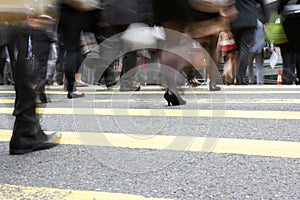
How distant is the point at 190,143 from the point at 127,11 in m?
1.36

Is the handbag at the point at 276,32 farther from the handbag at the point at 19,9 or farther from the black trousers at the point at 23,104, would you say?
the black trousers at the point at 23,104

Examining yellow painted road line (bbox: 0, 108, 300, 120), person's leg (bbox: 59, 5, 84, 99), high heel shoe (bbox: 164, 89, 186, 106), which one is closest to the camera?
person's leg (bbox: 59, 5, 84, 99)

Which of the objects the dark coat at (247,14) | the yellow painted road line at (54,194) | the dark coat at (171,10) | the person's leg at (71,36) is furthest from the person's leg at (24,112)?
the dark coat at (247,14)

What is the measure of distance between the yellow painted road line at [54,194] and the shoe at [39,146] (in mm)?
666

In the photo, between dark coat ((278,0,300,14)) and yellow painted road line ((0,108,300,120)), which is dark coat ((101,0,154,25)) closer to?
dark coat ((278,0,300,14))

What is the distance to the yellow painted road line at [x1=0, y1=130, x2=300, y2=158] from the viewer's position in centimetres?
279

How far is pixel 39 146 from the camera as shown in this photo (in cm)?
296

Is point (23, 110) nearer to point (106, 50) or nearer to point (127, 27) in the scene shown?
point (106, 50)

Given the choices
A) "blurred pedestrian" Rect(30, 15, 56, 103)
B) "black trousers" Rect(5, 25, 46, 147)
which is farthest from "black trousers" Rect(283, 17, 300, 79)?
"black trousers" Rect(5, 25, 46, 147)

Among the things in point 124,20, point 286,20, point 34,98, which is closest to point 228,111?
point 34,98

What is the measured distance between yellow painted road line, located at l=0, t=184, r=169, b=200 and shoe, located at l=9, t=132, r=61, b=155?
26.2 inches

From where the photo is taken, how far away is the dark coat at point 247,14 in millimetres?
1525

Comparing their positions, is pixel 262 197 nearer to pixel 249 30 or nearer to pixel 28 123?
pixel 249 30

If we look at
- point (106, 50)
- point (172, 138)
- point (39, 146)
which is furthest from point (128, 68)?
point (39, 146)
